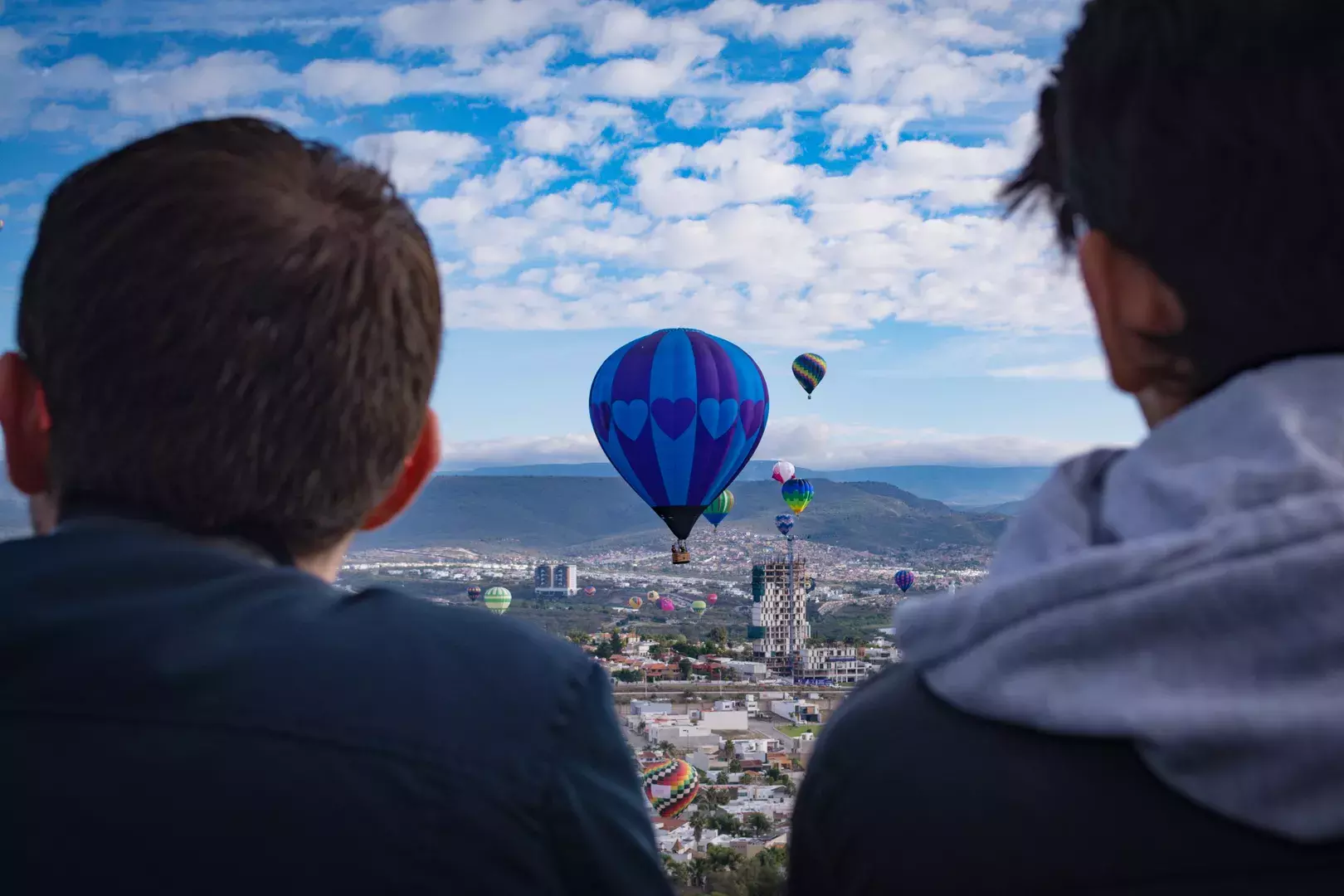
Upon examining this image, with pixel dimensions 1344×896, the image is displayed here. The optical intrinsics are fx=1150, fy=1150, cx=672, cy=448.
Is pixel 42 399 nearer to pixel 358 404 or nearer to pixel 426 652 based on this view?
pixel 358 404

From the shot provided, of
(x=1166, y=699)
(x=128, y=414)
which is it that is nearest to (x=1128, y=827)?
(x=1166, y=699)

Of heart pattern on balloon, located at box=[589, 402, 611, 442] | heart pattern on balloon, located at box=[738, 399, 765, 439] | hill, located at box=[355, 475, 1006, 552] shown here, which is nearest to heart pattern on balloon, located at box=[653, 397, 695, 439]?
heart pattern on balloon, located at box=[589, 402, 611, 442]

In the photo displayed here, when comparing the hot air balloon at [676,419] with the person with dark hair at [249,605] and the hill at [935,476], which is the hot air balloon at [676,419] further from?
the hill at [935,476]

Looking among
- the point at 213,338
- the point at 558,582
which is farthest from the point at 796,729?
the point at 558,582

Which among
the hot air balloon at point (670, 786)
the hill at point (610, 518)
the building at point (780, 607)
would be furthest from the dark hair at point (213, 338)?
the hill at point (610, 518)

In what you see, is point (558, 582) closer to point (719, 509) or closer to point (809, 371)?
point (719, 509)

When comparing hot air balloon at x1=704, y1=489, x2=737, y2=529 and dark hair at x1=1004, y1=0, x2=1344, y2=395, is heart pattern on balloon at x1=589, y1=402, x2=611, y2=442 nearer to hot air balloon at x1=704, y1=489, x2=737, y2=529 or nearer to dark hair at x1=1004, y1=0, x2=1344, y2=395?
Answer: hot air balloon at x1=704, y1=489, x2=737, y2=529

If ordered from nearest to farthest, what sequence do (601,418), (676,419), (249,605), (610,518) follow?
1. (249,605)
2. (676,419)
3. (601,418)
4. (610,518)
